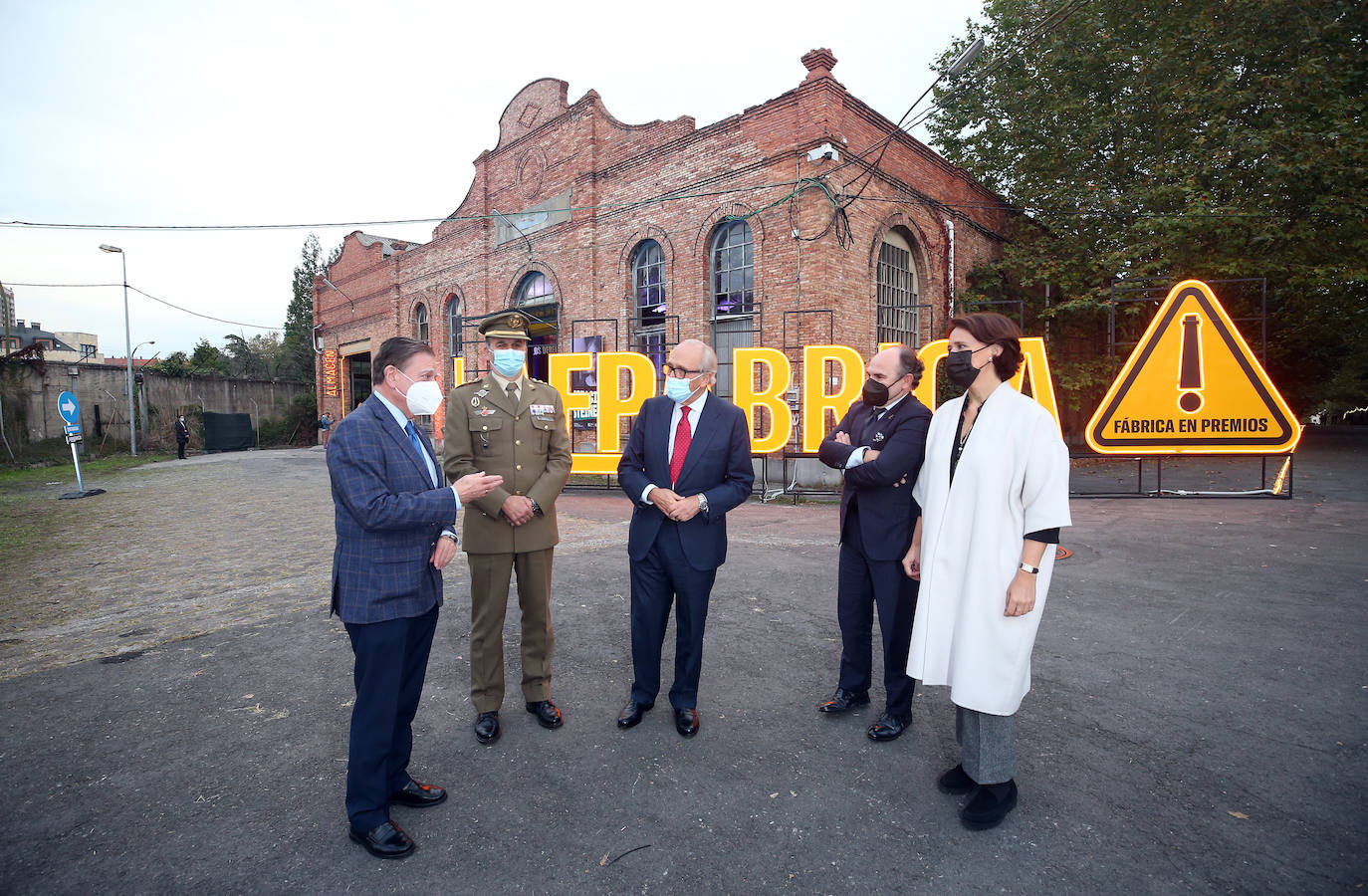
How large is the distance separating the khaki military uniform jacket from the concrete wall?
2720 cm

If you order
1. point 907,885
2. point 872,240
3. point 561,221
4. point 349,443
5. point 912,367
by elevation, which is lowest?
point 907,885

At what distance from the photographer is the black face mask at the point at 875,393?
12.0ft

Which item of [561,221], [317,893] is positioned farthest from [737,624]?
[561,221]

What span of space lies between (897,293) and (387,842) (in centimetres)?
1563

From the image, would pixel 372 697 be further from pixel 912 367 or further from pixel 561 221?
pixel 561 221

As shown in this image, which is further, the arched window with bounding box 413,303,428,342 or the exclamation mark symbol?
the arched window with bounding box 413,303,428,342

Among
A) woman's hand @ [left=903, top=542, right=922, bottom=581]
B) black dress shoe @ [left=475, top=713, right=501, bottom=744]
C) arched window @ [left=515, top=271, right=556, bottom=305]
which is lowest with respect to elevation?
black dress shoe @ [left=475, top=713, right=501, bottom=744]

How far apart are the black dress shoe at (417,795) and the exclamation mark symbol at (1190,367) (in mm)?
10736

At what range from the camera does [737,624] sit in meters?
5.01

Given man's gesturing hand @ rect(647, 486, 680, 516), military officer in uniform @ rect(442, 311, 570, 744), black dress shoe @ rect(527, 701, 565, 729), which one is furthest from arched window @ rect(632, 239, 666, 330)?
black dress shoe @ rect(527, 701, 565, 729)

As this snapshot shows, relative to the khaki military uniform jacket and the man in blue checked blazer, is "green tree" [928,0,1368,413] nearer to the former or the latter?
the khaki military uniform jacket

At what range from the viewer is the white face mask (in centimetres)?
272

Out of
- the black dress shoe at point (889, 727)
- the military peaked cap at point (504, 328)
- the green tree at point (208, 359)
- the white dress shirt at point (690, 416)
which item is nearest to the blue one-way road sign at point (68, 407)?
the military peaked cap at point (504, 328)

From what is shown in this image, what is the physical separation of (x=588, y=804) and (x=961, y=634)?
5.81ft
